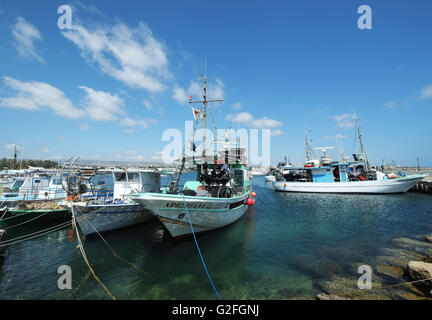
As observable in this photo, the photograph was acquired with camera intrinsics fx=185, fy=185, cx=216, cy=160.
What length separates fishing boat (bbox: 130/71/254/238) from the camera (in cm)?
1032

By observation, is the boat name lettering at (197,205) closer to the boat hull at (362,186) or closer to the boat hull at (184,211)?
the boat hull at (184,211)

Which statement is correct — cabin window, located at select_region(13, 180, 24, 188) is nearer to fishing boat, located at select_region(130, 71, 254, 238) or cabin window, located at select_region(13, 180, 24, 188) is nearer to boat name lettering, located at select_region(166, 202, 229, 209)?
fishing boat, located at select_region(130, 71, 254, 238)

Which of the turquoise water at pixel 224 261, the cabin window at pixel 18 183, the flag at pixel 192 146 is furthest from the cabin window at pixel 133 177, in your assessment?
the cabin window at pixel 18 183

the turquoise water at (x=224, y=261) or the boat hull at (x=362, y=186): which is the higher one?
the boat hull at (x=362, y=186)

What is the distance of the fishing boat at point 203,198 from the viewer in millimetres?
10320

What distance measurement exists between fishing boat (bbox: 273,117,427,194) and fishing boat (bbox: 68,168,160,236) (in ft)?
103

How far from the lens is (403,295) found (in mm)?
6551

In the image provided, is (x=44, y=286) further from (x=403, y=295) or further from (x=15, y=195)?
(x=15, y=195)

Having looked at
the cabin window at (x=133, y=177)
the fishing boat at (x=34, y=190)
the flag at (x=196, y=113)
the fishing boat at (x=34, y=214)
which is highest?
the flag at (x=196, y=113)

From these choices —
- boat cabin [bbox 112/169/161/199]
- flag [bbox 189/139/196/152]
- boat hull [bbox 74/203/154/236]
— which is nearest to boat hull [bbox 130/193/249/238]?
boat hull [bbox 74/203/154/236]

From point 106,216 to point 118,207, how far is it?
3.06ft

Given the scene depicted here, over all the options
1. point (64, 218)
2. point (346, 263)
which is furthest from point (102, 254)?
point (346, 263)

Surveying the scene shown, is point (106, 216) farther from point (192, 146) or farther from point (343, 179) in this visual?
point (343, 179)

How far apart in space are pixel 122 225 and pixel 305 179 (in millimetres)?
36282
